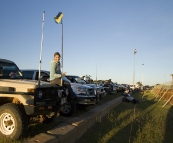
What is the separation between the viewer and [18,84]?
4.96 metres

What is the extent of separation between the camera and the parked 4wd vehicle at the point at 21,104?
455 centimetres

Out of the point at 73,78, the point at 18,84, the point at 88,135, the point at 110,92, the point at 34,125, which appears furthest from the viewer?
the point at 110,92

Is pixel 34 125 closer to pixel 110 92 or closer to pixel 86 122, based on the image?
pixel 86 122

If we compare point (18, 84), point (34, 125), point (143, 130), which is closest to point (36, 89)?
point (18, 84)

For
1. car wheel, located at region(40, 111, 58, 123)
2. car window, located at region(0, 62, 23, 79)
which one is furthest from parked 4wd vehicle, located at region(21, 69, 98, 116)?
car window, located at region(0, 62, 23, 79)

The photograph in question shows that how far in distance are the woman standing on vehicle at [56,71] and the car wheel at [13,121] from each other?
1.77 metres

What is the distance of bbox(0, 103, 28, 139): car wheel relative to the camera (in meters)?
4.51

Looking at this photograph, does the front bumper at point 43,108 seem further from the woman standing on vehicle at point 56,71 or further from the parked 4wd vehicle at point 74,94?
the parked 4wd vehicle at point 74,94

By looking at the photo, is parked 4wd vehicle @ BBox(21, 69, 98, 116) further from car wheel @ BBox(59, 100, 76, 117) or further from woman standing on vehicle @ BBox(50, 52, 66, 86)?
woman standing on vehicle @ BBox(50, 52, 66, 86)

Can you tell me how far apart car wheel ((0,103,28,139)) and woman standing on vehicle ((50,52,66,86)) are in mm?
1768

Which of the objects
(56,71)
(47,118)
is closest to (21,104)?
(47,118)

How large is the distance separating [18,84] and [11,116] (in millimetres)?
751

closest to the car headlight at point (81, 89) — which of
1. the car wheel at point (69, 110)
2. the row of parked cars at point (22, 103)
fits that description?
the car wheel at point (69, 110)

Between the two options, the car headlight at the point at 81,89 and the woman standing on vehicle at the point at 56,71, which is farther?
the car headlight at the point at 81,89
